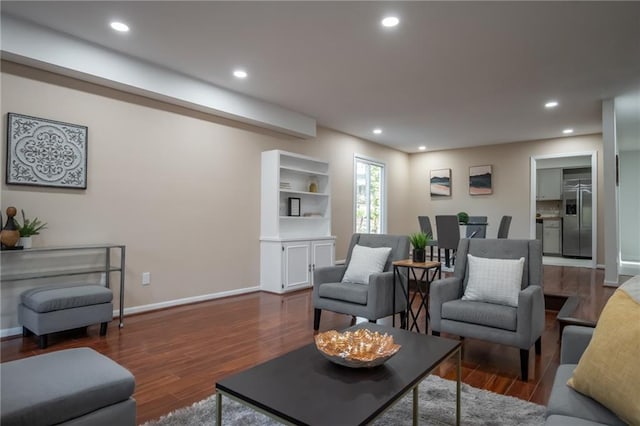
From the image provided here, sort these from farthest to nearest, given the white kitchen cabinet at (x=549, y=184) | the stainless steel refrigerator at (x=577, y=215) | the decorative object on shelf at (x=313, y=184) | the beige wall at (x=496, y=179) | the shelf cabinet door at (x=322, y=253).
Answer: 1. the white kitchen cabinet at (x=549, y=184)
2. the stainless steel refrigerator at (x=577, y=215)
3. the beige wall at (x=496, y=179)
4. the decorative object on shelf at (x=313, y=184)
5. the shelf cabinet door at (x=322, y=253)

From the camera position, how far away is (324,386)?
Result: 1.42 metres

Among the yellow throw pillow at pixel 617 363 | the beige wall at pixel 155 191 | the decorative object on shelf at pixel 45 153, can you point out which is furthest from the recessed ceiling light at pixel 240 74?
the yellow throw pillow at pixel 617 363

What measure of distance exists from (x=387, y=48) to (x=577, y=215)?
7.45 m

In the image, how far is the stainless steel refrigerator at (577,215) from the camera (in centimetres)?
838

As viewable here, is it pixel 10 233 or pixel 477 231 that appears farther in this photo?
pixel 477 231

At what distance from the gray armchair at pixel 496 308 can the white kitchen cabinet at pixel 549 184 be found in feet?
24.2

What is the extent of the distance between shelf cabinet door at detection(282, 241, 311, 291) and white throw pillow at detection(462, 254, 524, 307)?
280 cm

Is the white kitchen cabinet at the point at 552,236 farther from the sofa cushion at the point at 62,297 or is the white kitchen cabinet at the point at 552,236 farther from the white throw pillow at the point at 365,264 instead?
the sofa cushion at the point at 62,297

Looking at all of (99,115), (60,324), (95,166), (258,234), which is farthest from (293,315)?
(99,115)

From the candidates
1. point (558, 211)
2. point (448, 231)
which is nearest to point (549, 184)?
point (558, 211)

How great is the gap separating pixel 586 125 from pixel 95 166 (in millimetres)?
7410

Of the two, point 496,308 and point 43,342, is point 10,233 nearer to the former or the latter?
point 43,342

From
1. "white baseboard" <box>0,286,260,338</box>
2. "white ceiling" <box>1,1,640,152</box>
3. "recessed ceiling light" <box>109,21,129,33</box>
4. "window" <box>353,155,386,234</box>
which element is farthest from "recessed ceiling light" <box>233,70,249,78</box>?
"window" <box>353,155,386,234</box>

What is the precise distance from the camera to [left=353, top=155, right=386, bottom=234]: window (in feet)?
24.8
